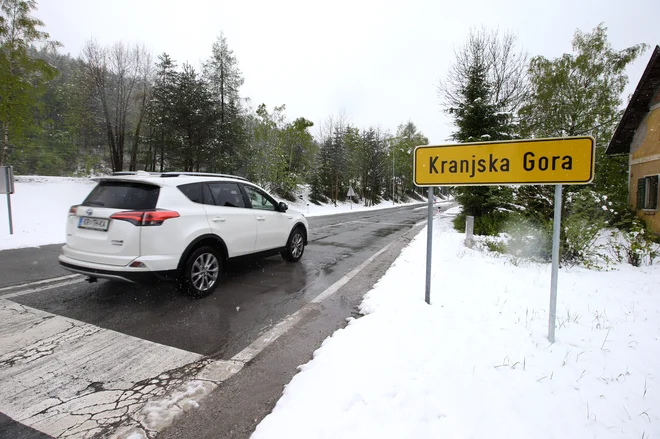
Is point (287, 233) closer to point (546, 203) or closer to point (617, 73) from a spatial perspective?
point (546, 203)

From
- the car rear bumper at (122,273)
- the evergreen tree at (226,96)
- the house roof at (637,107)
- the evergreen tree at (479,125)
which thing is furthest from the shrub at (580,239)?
the evergreen tree at (226,96)

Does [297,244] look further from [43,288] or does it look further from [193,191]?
[43,288]

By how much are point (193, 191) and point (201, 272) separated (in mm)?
1180

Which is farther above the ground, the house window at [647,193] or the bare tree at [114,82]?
the bare tree at [114,82]

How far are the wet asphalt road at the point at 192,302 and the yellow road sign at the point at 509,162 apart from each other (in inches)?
101

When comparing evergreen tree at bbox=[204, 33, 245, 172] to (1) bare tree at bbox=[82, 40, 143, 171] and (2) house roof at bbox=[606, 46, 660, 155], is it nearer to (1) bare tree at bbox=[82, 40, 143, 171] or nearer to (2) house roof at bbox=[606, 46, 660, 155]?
(1) bare tree at bbox=[82, 40, 143, 171]

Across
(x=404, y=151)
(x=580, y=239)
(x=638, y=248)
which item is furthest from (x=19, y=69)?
(x=404, y=151)

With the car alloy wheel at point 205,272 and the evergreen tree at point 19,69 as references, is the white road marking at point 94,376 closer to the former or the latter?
the car alloy wheel at point 205,272

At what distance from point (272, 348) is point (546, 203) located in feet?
22.6

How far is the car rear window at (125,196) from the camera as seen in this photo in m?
3.75

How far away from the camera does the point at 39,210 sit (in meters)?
14.6

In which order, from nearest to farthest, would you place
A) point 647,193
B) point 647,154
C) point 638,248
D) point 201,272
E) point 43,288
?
point 201,272, point 43,288, point 638,248, point 647,193, point 647,154

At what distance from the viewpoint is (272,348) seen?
9.62 feet

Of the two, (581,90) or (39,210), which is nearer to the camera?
(39,210)
